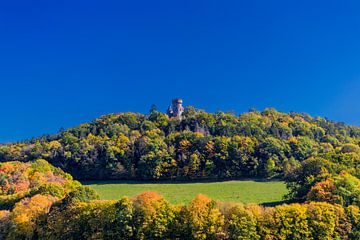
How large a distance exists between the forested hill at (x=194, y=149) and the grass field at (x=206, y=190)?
22.9 ft

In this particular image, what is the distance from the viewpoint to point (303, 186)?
6975 cm

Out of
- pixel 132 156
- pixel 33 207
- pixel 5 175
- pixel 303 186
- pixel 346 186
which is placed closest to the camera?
pixel 33 207

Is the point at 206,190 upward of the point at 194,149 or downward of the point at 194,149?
downward

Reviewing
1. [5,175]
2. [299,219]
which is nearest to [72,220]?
[299,219]

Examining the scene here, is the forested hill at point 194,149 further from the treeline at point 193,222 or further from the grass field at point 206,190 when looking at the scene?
the treeline at point 193,222

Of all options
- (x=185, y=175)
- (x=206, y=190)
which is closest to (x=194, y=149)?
(x=185, y=175)

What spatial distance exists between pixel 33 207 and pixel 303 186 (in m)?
46.9

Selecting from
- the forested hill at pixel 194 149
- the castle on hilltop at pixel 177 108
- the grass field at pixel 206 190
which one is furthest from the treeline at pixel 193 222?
the castle on hilltop at pixel 177 108

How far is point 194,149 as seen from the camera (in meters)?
113

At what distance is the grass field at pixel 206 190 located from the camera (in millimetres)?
75312

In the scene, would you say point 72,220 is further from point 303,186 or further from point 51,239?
point 303,186

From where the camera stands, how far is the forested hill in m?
105

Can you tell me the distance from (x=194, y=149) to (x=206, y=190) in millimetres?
26951

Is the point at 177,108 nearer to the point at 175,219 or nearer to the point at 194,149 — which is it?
the point at 194,149
